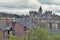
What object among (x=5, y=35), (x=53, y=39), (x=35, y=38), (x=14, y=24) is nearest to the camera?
(x=35, y=38)

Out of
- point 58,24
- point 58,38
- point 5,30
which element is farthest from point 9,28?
point 58,24

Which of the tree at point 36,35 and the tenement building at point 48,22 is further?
the tenement building at point 48,22

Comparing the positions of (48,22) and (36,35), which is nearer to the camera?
(36,35)

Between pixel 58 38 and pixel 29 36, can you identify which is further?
pixel 58 38

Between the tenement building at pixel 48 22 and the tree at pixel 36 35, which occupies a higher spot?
the tree at pixel 36 35

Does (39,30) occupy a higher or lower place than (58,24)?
higher

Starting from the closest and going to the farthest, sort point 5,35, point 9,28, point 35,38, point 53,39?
1. point 35,38
2. point 53,39
3. point 5,35
4. point 9,28

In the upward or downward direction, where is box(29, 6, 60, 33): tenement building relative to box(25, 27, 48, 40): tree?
downward

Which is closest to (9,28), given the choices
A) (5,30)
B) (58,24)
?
(5,30)

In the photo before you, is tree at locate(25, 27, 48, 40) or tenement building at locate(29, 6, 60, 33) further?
tenement building at locate(29, 6, 60, 33)

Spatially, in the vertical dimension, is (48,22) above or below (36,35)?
below

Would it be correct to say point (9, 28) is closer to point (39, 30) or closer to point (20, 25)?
point (20, 25)
